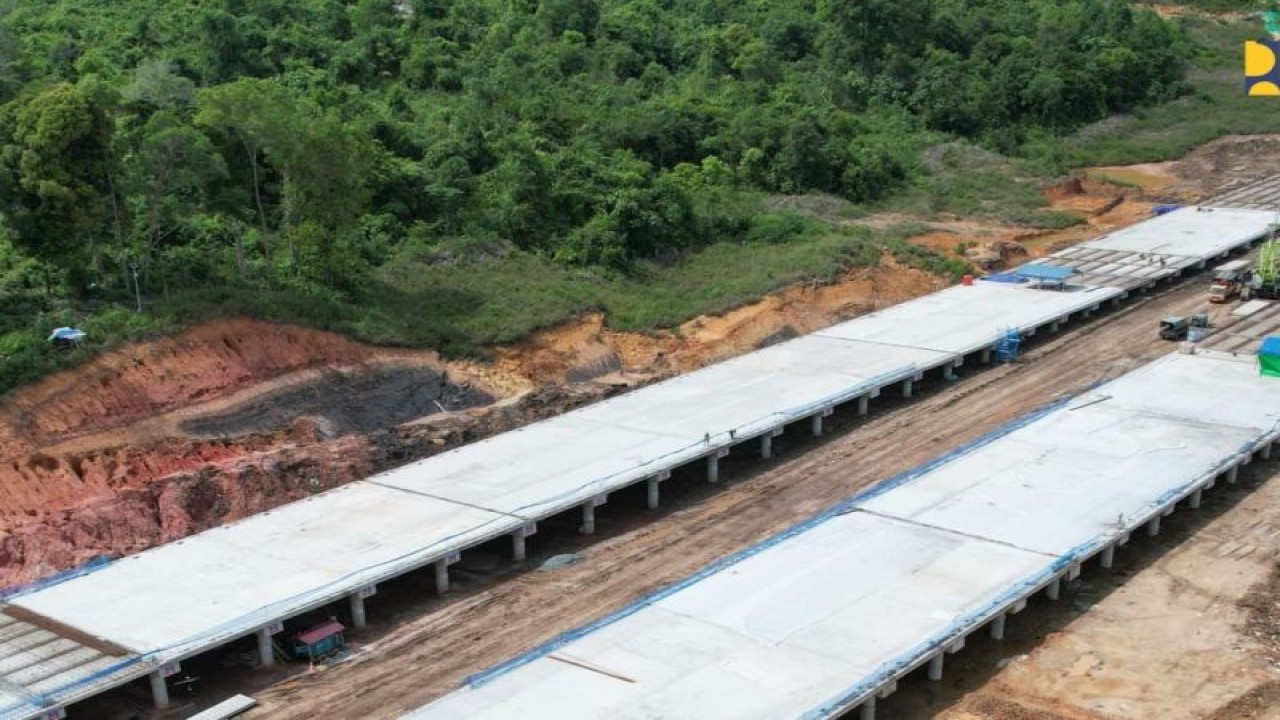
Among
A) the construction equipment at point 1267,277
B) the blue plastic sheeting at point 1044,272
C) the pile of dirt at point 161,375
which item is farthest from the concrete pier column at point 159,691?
the construction equipment at point 1267,277

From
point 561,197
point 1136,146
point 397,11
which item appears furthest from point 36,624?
point 1136,146

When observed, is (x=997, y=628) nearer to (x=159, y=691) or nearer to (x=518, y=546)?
(x=518, y=546)

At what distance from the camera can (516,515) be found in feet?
87.2

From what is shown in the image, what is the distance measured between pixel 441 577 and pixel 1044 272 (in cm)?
2671

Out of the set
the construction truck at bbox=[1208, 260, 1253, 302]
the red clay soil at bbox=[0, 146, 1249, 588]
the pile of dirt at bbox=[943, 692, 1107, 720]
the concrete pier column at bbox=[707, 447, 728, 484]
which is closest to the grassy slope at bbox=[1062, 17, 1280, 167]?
the construction truck at bbox=[1208, 260, 1253, 302]

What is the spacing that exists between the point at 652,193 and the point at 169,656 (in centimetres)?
2787

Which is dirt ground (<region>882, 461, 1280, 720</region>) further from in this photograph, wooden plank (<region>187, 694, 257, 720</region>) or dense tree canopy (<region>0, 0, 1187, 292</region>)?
dense tree canopy (<region>0, 0, 1187, 292</region>)

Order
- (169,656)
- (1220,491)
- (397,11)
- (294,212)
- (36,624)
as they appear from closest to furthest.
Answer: (169,656)
(36,624)
(1220,491)
(294,212)
(397,11)

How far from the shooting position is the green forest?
110ft

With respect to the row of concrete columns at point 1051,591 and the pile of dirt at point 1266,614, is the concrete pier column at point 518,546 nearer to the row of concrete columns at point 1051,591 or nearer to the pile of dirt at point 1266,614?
the row of concrete columns at point 1051,591

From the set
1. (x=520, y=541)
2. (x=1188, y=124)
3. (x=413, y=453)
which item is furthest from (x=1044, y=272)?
(x=1188, y=124)

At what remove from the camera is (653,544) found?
A: 27.5 meters

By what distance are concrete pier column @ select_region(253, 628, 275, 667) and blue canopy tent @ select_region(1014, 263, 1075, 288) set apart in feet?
96.9

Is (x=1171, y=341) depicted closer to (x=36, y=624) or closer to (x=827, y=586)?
(x=827, y=586)
